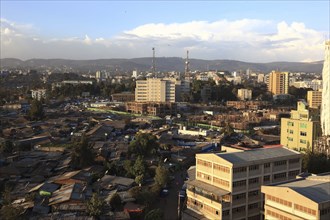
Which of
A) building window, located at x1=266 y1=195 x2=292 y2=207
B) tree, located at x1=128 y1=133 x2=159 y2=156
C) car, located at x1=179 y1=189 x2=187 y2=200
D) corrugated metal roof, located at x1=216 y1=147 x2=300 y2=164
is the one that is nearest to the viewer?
building window, located at x1=266 y1=195 x2=292 y2=207

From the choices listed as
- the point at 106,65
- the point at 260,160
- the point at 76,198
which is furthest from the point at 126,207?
the point at 106,65

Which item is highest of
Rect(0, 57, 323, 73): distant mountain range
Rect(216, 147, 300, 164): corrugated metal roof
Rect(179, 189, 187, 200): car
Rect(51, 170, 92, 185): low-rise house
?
Rect(0, 57, 323, 73): distant mountain range

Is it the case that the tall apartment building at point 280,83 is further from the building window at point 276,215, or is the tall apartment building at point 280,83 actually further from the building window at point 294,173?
the building window at point 276,215

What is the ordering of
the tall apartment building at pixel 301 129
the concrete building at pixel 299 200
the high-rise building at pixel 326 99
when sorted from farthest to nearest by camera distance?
the high-rise building at pixel 326 99 → the tall apartment building at pixel 301 129 → the concrete building at pixel 299 200

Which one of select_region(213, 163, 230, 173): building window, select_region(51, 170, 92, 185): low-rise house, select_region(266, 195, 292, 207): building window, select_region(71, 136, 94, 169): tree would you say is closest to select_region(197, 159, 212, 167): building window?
select_region(213, 163, 230, 173): building window

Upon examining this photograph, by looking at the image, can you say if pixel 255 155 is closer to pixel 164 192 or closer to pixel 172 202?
pixel 172 202

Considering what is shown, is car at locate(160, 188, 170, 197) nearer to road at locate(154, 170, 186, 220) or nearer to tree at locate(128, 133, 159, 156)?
road at locate(154, 170, 186, 220)

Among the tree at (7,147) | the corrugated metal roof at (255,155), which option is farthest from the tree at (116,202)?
the tree at (7,147)
